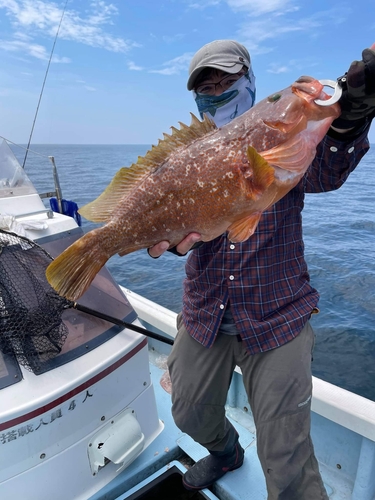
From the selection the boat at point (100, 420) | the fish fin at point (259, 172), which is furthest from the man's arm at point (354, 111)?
the boat at point (100, 420)

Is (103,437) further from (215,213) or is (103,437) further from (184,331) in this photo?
(215,213)

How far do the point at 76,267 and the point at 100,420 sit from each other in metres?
1.41

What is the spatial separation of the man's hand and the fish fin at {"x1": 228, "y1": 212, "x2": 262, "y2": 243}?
21 centimetres

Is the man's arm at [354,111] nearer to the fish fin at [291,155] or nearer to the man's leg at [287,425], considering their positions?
the fish fin at [291,155]

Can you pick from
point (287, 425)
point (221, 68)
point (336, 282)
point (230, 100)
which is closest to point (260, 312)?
point (287, 425)

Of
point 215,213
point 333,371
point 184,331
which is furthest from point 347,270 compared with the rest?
point 215,213

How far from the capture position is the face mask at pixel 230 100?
245cm

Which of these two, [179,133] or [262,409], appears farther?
[262,409]

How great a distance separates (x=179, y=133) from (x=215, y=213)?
0.51 meters

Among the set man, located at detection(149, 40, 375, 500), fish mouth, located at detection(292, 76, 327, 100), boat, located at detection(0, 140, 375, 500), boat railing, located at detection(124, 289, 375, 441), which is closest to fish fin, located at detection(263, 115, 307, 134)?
fish mouth, located at detection(292, 76, 327, 100)

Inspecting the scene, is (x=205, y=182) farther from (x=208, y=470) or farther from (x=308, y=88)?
(x=208, y=470)

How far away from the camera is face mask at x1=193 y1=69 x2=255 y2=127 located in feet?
8.04

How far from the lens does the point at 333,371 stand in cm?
624

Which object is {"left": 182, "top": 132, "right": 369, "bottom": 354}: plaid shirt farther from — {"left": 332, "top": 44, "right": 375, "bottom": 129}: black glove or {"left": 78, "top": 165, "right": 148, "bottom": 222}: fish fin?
{"left": 78, "top": 165, "right": 148, "bottom": 222}: fish fin
